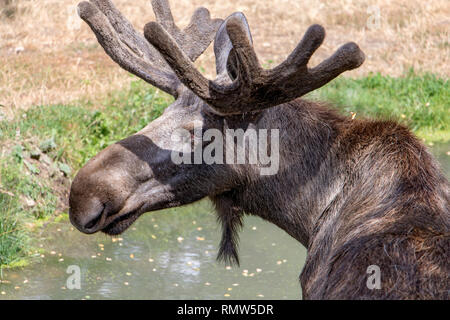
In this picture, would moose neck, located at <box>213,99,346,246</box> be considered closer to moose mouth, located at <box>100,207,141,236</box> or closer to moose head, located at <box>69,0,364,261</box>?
moose head, located at <box>69,0,364,261</box>

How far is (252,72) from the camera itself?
3717 millimetres

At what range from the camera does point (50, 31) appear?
45.2 feet

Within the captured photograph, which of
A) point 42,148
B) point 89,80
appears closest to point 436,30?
point 89,80

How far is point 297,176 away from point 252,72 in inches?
24.4

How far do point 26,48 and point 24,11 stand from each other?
6.78 feet

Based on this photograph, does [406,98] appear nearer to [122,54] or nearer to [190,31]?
[190,31]

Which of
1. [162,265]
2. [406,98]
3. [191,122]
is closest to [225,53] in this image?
[191,122]

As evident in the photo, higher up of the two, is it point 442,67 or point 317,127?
point 442,67

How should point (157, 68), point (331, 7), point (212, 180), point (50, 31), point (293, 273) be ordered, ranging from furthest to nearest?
1. point (331, 7)
2. point (50, 31)
3. point (293, 273)
4. point (157, 68)
5. point (212, 180)

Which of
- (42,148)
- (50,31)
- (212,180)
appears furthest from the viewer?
(50,31)

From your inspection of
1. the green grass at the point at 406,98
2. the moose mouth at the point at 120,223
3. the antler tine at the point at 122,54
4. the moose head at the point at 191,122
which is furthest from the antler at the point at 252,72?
the green grass at the point at 406,98

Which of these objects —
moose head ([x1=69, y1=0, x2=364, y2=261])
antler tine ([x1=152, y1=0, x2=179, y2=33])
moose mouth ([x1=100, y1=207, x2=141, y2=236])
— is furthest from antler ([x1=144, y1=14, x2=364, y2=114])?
antler tine ([x1=152, y1=0, x2=179, y2=33])

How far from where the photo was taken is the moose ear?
3922 millimetres

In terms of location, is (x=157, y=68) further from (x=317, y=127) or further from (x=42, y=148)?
(x=42, y=148)
